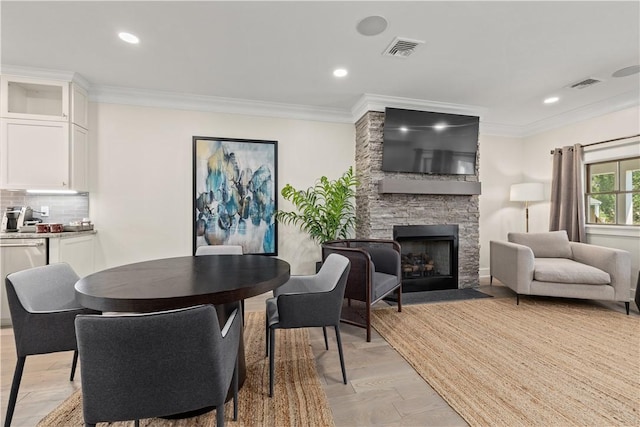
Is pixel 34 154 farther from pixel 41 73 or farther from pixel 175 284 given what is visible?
pixel 175 284

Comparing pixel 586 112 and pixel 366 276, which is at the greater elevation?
pixel 586 112

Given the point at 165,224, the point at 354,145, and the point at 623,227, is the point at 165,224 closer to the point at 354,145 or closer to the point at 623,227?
the point at 354,145

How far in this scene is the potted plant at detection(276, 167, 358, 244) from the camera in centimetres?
370

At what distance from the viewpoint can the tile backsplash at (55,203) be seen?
312 cm

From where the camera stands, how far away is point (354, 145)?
4250 mm

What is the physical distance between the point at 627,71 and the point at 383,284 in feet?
11.1

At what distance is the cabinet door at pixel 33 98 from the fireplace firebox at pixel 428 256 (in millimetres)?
4076

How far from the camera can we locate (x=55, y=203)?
326cm

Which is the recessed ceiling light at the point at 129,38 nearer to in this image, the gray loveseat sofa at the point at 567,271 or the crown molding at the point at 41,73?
the crown molding at the point at 41,73

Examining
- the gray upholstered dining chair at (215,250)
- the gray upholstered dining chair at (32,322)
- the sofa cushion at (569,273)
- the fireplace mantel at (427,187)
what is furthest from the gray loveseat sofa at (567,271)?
the gray upholstered dining chair at (32,322)

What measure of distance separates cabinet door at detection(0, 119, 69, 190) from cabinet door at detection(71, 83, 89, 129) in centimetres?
A: 15

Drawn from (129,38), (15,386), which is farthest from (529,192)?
(15,386)

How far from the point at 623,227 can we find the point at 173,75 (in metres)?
5.64

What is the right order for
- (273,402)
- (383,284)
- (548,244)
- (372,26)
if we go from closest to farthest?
(273,402)
(372,26)
(383,284)
(548,244)
